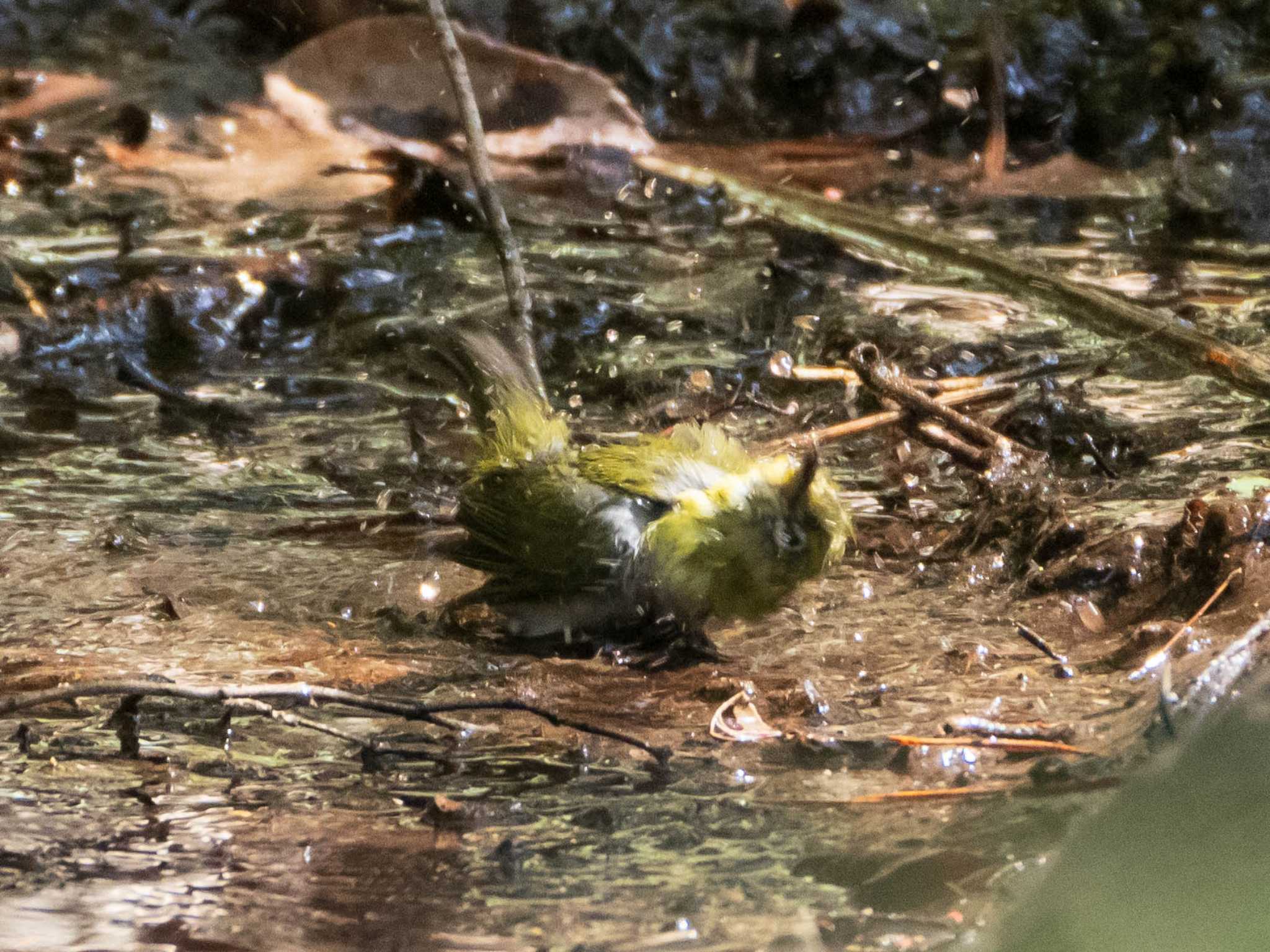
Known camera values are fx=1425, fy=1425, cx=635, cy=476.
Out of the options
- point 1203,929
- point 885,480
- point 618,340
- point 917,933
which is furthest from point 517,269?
point 1203,929

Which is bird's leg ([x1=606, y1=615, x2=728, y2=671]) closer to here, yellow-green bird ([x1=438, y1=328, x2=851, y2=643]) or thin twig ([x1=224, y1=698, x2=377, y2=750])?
yellow-green bird ([x1=438, y1=328, x2=851, y2=643])

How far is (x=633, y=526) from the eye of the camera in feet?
9.46

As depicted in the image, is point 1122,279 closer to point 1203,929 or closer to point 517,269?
point 517,269

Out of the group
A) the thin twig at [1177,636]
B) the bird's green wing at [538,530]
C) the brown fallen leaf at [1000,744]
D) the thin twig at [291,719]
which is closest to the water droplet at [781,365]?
the bird's green wing at [538,530]

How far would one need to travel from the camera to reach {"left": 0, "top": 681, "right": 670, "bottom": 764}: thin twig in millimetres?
2066

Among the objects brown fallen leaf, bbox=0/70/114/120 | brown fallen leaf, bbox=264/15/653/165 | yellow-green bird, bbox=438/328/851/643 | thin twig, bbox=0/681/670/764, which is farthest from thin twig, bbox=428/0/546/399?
brown fallen leaf, bbox=0/70/114/120

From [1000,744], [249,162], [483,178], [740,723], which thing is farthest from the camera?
[249,162]

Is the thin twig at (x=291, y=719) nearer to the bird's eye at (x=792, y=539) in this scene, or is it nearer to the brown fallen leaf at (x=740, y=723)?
the brown fallen leaf at (x=740, y=723)

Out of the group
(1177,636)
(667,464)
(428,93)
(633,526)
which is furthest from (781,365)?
(428,93)

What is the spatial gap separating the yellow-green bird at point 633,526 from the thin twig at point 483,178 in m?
0.91

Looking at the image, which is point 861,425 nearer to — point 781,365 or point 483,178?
point 781,365

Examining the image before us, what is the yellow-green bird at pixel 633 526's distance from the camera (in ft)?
9.04

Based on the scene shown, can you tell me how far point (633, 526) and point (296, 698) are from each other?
2.95 ft

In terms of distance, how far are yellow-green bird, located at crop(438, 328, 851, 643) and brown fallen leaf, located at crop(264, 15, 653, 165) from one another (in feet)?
13.3
